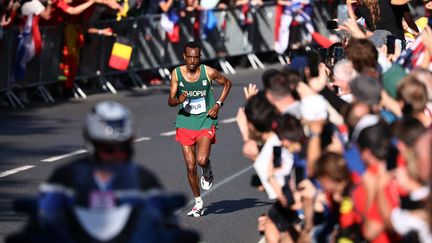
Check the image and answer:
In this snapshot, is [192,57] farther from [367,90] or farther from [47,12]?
[47,12]

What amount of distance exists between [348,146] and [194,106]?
6962 mm

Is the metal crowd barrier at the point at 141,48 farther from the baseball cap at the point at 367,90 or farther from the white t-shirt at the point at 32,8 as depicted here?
the baseball cap at the point at 367,90

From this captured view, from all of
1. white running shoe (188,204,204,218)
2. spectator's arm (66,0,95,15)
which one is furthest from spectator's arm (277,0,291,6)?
white running shoe (188,204,204,218)

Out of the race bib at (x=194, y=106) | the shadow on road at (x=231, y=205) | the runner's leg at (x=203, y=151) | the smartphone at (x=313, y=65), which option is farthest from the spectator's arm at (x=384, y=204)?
the race bib at (x=194, y=106)

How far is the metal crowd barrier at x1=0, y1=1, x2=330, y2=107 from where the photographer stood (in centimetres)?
2488

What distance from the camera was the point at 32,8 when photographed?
79.1 ft

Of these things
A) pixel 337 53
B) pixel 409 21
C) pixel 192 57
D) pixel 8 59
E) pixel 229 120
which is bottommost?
pixel 229 120

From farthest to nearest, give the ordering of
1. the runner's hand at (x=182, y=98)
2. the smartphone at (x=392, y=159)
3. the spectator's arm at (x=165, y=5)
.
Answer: the spectator's arm at (x=165, y=5) → the runner's hand at (x=182, y=98) → the smartphone at (x=392, y=159)

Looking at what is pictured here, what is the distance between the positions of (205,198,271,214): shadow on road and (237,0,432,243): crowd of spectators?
14.7 feet

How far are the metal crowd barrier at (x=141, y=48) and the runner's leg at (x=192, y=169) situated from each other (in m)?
8.02

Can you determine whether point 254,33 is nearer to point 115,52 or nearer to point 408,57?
point 115,52

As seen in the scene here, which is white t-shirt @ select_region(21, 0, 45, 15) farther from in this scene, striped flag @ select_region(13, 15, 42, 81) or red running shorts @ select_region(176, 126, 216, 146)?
red running shorts @ select_region(176, 126, 216, 146)

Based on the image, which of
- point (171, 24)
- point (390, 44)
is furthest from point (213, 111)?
point (171, 24)

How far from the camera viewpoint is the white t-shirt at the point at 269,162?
10586 mm
